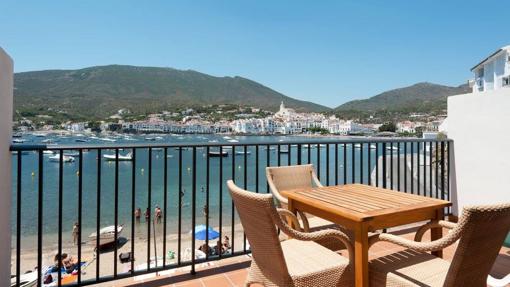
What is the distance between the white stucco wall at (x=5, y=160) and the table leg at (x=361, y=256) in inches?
90.8

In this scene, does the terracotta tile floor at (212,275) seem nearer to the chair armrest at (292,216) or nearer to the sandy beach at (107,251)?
the chair armrest at (292,216)

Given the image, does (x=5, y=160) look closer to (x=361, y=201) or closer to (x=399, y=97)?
(x=361, y=201)

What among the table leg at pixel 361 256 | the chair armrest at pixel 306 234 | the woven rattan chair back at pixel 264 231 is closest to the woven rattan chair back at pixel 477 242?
the table leg at pixel 361 256

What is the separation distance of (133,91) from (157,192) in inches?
1489

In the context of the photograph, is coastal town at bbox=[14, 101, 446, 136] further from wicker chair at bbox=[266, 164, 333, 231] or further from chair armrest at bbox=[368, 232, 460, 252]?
chair armrest at bbox=[368, 232, 460, 252]

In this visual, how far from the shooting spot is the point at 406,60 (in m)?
32.0

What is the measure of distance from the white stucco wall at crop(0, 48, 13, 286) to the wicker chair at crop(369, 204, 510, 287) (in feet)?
7.95

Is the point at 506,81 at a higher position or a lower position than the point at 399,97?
lower

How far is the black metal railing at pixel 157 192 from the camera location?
2475 millimetres

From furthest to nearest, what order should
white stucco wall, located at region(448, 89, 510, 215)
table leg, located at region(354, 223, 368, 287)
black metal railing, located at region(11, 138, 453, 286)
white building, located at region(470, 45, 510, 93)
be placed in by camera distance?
white building, located at region(470, 45, 510, 93) → white stucco wall, located at region(448, 89, 510, 215) → black metal railing, located at region(11, 138, 453, 286) → table leg, located at region(354, 223, 368, 287)

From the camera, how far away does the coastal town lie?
34.0m

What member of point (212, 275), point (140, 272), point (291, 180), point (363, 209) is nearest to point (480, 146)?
point (291, 180)

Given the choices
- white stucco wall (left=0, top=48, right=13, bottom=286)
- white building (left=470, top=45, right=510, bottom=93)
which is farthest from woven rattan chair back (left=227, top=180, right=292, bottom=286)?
white building (left=470, top=45, right=510, bottom=93)

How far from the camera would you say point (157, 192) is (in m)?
26.2
